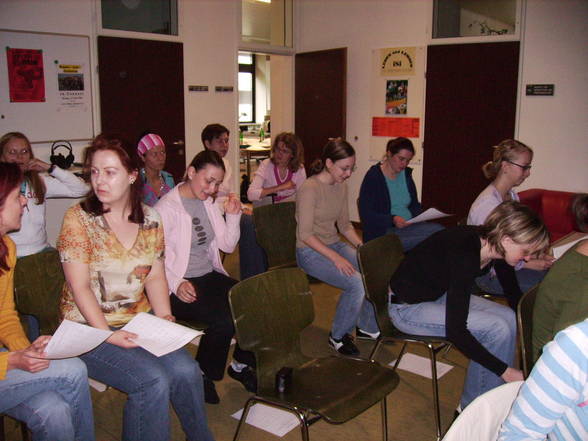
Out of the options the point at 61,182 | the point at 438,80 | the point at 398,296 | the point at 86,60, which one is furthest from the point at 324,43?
the point at 398,296

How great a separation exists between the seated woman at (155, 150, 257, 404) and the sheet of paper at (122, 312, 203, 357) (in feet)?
1.91

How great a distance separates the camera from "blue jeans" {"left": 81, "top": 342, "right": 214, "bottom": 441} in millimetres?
2064

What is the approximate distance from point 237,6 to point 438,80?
2540 mm


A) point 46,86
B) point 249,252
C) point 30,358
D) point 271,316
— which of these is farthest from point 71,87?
point 30,358

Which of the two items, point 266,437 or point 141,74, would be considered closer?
point 266,437

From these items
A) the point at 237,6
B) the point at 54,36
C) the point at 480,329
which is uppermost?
the point at 237,6

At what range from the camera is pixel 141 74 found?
19.6 ft

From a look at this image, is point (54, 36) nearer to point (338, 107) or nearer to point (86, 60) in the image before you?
point (86, 60)

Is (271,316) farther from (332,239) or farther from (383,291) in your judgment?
(332,239)

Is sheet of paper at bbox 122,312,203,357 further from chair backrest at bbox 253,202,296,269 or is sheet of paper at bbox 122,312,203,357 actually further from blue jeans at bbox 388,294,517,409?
chair backrest at bbox 253,202,296,269

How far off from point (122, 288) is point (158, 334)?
0.29 metres

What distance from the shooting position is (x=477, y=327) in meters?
2.60

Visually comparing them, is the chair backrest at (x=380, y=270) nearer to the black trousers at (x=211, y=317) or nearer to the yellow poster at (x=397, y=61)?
the black trousers at (x=211, y=317)

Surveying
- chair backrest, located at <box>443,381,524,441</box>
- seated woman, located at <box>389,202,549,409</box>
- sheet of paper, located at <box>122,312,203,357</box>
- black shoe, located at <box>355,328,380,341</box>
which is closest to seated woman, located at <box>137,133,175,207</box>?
black shoe, located at <box>355,328,380,341</box>
